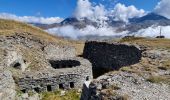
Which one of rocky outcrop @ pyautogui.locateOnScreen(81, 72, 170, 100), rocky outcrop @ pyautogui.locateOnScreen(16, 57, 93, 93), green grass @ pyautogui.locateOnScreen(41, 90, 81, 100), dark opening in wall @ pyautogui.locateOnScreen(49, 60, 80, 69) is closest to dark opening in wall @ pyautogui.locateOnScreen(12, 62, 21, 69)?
rocky outcrop @ pyautogui.locateOnScreen(16, 57, 93, 93)

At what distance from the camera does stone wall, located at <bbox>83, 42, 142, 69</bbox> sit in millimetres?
57656

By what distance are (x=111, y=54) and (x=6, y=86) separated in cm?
2910

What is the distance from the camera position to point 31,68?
171ft

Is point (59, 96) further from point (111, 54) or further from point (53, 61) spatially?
point (111, 54)

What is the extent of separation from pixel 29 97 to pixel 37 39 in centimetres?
1970

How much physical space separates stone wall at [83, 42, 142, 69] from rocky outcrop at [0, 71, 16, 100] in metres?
21.7

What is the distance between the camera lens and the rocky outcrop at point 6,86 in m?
35.6

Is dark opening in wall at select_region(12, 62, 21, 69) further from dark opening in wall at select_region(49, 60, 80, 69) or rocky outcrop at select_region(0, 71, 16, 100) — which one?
rocky outcrop at select_region(0, 71, 16, 100)

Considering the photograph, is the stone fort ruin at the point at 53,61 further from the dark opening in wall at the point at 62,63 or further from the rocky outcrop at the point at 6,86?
the rocky outcrop at the point at 6,86

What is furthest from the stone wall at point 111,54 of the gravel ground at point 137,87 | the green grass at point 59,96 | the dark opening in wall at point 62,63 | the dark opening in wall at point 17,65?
the gravel ground at point 137,87

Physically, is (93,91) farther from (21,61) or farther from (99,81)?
(21,61)

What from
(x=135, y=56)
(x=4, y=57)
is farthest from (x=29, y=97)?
(x=135, y=56)

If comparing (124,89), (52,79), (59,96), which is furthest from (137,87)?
(52,79)

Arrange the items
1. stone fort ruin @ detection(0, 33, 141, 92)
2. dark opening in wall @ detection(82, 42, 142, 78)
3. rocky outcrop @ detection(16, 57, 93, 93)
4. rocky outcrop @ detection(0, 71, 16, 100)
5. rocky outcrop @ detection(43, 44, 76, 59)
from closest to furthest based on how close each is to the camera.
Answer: rocky outcrop @ detection(0, 71, 16, 100)
rocky outcrop @ detection(16, 57, 93, 93)
stone fort ruin @ detection(0, 33, 141, 92)
dark opening in wall @ detection(82, 42, 142, 78)
rocky outcrop @ detection(43, 44, 76, 59)
